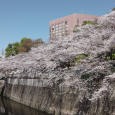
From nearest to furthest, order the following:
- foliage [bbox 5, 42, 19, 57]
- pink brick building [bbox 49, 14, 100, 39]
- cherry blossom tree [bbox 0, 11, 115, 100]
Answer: cherry blossom tree [bbox 0, 11, 115, 100] → foliage [bbox 5, 42, 19, 57] → pink brick building [bbox 49, 14, 100, 39]

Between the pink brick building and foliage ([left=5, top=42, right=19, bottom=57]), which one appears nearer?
foliage ([left=5, top=42, right=19, bottom=57])

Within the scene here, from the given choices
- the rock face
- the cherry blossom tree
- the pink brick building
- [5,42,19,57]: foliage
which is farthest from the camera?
the pink brick building

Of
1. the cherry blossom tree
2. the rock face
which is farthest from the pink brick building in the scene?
the cherry blossom tree

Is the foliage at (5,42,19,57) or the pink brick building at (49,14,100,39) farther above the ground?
the pink brick building at (49,14,100,39)

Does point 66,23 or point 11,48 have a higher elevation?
point 66,23

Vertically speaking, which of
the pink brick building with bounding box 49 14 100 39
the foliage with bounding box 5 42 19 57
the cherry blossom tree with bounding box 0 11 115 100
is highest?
the pink brick building with bounding box 49 14 100 39

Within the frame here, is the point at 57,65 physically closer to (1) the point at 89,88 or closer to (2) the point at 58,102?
(2) the point at 58,102

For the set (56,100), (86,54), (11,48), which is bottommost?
(56,100)

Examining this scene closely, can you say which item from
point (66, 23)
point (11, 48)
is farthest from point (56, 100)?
point (66, 23)

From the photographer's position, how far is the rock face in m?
10.6

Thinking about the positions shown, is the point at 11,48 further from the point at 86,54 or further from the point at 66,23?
the point at 86,54

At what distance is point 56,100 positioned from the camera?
14719mm

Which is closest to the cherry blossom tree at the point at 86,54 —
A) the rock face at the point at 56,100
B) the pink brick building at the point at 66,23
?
the rock face at the point at 56,100

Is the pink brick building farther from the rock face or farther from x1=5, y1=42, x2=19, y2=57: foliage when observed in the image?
the rock face
